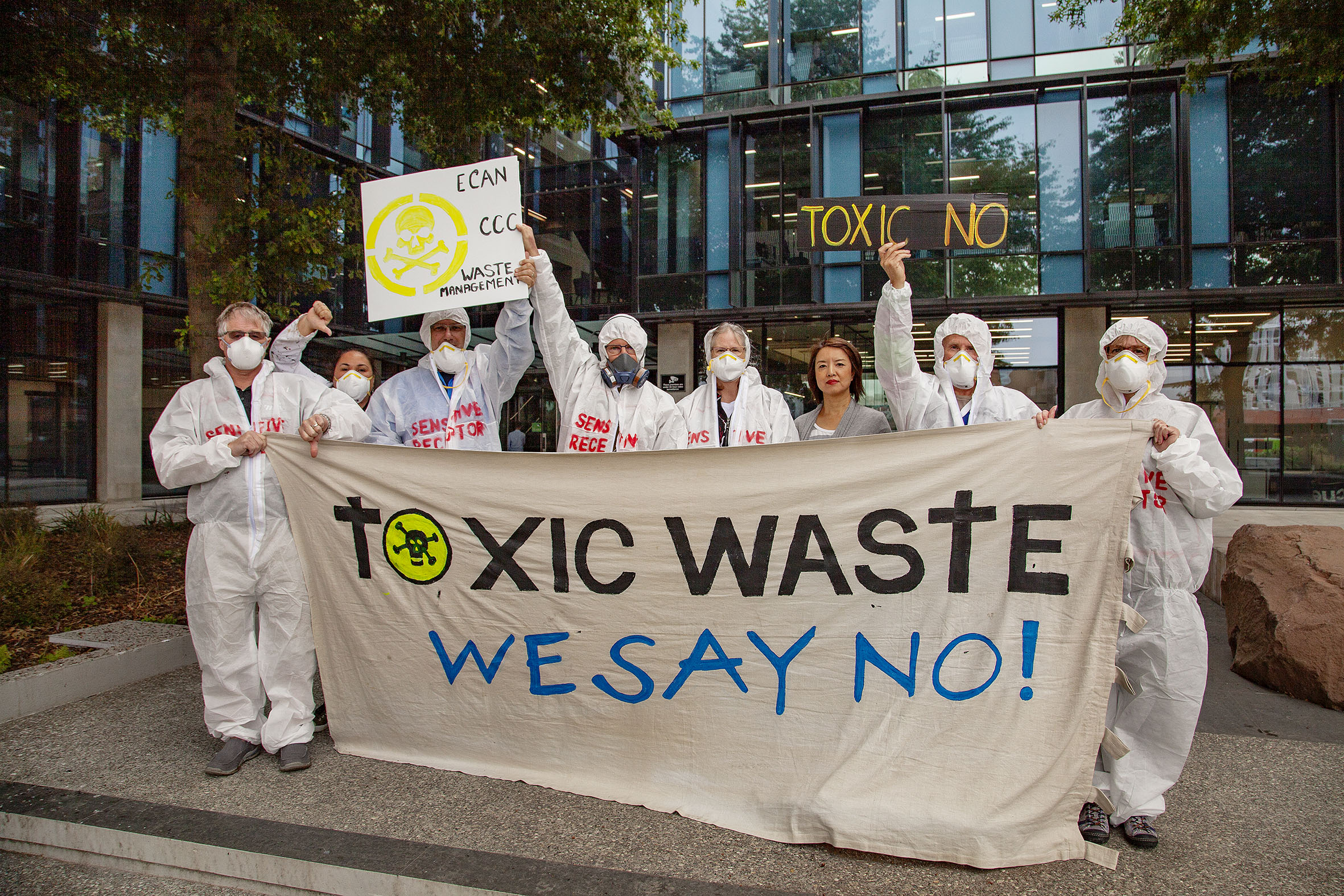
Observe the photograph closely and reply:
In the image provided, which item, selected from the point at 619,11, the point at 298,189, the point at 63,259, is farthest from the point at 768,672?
the point at 63,259

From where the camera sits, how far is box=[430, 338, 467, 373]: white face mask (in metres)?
4.14

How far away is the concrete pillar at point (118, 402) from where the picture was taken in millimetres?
13508

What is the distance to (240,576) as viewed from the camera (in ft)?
11.3

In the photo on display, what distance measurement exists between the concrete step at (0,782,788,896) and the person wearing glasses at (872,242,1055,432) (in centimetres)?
215

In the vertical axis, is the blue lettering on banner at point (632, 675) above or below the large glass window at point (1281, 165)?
below

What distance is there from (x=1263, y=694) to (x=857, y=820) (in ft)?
11.1

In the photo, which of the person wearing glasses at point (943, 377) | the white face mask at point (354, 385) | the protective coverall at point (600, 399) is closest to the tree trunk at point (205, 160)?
the white face mask at point (354, 385)

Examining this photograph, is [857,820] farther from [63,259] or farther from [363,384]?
[63,259]

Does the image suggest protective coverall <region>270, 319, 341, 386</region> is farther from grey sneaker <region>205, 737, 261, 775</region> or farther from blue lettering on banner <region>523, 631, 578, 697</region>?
blue lettering on banner <region>523, 631, 578, 697</region>

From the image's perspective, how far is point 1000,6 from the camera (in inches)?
555

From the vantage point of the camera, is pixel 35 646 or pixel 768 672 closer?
pixel 768 672

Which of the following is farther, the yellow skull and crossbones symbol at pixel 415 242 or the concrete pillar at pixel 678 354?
the concrete pillar at pixel 678 354

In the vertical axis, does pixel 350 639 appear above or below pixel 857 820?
above

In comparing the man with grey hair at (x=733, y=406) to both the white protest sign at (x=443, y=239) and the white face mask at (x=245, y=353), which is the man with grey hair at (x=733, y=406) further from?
the white face mask at (x=245, y=353)
